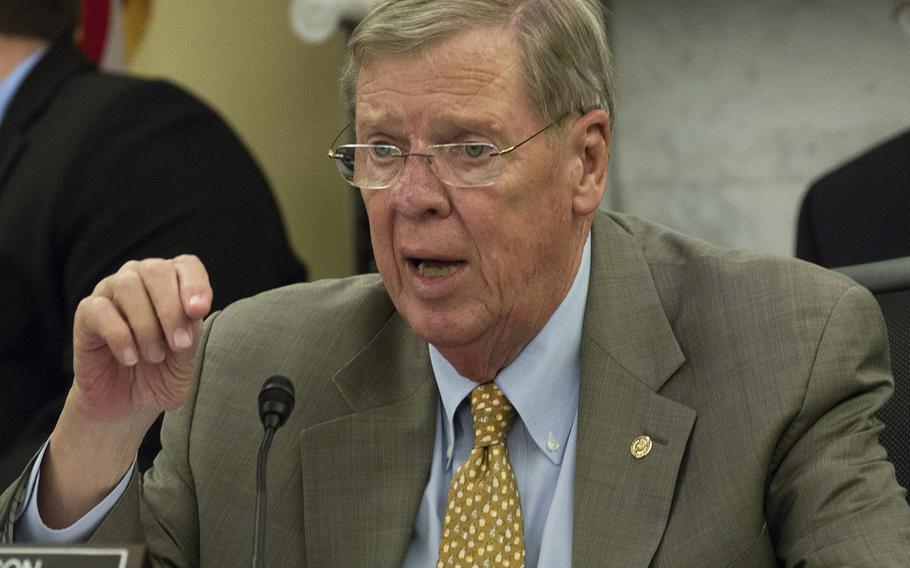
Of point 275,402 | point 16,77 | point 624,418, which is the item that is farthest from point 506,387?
point 16,77

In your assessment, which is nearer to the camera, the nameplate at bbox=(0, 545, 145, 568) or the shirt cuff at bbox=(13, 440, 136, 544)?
the nameplate at bbox=(0, 545, 145, 568)

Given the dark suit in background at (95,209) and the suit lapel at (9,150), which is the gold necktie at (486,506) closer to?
the dark suit in background at (95,209)

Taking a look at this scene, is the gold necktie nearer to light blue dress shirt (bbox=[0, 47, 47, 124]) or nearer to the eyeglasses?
the eyeglasses

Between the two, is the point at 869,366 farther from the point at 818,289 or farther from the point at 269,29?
the point at 269,29

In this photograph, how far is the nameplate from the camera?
1.70 m

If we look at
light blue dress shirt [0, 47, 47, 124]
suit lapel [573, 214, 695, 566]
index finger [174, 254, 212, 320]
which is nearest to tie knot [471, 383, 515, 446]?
suit lapel [573, 214, 695, 566]

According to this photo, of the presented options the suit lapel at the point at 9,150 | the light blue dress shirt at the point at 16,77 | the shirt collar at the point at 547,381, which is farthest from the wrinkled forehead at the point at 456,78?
the light blue dress shirt at the point at 16,77

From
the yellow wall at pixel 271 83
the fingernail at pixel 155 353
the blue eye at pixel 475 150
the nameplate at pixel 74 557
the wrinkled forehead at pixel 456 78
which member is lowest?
the yellow wall at pixel 271 83

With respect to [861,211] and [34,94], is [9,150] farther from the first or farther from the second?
[861,211]

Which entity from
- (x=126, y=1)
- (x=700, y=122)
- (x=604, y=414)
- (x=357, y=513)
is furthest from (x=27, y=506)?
(x=126, y=1)

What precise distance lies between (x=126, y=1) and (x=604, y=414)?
3475 mm

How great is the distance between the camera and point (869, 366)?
216cm

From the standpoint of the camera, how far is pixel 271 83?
539cm

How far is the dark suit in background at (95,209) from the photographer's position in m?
3.56
